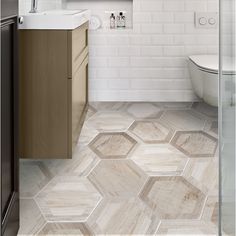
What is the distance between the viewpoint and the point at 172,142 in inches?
126

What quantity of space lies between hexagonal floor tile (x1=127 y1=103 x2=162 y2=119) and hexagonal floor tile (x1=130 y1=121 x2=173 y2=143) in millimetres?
228

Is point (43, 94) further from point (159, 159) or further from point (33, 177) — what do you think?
point (159, 159)

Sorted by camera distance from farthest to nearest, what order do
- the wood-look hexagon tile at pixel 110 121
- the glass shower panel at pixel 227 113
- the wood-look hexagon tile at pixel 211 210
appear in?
the wood-look hexagon tile at pixel 110 121 < the wood-look hexagon tile at pixel 211 210 < the glass shower panel at pixel 227 113

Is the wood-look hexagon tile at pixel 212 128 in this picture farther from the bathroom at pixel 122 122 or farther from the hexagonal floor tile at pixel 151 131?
the hexagonal floor tile at pixel 151 131

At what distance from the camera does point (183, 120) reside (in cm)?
377

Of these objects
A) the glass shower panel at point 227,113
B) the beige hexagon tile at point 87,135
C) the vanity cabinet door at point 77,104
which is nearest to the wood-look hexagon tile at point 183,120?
the beige hexagon tile at point 87,135

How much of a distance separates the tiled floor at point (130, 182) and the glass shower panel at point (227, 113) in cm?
53

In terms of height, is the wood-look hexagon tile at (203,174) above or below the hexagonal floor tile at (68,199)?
above

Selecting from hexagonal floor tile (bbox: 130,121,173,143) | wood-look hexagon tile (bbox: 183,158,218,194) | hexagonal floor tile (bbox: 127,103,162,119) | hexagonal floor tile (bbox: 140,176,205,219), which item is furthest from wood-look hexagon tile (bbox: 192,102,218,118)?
hexagonal floor tile (bbox: 140,176,205,219)

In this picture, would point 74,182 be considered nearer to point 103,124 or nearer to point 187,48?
point 103,124

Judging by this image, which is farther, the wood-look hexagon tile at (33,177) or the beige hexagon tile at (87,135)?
the beige hexagon tile at (87,135)

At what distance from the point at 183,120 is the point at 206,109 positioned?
45 cm

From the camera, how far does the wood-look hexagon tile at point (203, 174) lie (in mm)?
2362

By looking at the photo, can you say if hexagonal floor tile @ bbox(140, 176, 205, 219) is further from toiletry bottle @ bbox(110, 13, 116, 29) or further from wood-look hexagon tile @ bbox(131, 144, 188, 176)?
toiletry bottle @ bbox(110, 13, 116, 29)
